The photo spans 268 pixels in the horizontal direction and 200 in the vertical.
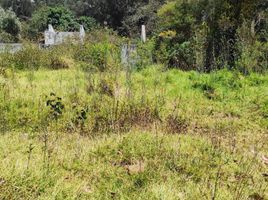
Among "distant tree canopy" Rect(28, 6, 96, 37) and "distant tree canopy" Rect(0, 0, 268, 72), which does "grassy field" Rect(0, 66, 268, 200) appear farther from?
"distant tree canopy" Rect(28, 6, 96, 37)

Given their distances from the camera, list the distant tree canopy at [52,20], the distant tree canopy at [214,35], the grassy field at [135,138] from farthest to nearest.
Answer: the distant tree canopy at [52,20], the distant tree canopy at [214,35], the grassy field at [135,138]

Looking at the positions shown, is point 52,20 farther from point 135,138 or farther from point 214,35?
point 135,138

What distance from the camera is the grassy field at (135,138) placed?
2840 mm

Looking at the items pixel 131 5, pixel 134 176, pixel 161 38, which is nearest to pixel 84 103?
pixel 134 176

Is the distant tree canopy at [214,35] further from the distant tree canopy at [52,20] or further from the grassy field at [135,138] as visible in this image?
the distant tree canopy at [52,20]

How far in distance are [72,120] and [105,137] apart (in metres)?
0.89

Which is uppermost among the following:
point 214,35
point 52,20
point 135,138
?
point 52,20

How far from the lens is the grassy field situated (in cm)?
284

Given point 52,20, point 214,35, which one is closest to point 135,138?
point 214,35

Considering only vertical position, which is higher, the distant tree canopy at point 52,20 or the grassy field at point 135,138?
the distant tree canopy at point 52,20

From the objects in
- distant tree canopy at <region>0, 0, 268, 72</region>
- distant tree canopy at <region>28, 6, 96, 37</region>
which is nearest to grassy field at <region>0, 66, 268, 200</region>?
distant tree canopy at <region>0, 0, 268, 72</region>

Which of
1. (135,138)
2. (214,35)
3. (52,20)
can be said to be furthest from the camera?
(52,20)

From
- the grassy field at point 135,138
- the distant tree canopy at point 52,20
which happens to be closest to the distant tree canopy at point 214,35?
the grassy field at point 135,138

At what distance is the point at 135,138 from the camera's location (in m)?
3.80
